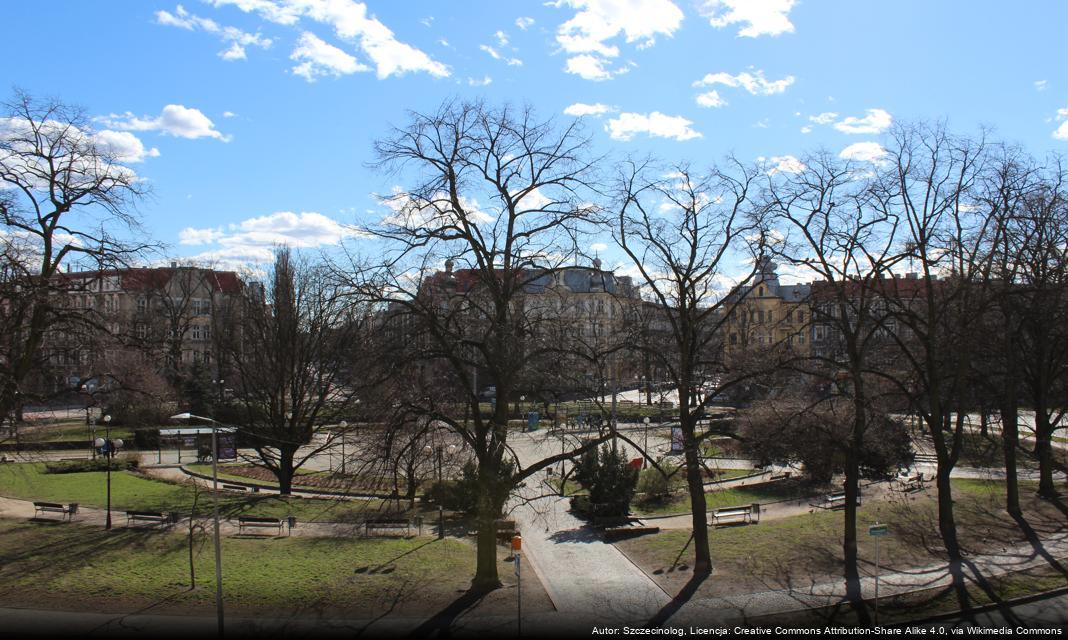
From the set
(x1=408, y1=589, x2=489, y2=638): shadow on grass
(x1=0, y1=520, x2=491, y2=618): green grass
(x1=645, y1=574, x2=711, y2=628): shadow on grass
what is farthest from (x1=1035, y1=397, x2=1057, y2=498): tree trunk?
(x1=408, y1=589, x2=489, y2=638): shadow on grass

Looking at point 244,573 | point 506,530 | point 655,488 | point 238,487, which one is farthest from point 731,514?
point 238,487

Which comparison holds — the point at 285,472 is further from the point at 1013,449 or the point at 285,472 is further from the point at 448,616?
the point at 1013,449

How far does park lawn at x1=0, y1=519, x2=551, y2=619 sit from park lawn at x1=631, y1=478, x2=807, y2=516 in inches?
331

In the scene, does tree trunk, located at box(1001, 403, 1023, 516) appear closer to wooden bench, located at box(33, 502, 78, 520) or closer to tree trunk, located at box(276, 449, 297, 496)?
tree trunk, located at box(276, 449, 297, 496)

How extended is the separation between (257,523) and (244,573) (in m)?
5.28

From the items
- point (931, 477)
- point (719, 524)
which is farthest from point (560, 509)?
point (931, 477)

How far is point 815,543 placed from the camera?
918 inches

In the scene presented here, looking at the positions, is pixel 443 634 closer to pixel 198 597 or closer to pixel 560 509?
pixel 198 597

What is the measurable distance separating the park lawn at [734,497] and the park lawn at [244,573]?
841cm

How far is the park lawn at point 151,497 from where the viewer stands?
93.7 feet

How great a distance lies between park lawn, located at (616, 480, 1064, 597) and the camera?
2047cm

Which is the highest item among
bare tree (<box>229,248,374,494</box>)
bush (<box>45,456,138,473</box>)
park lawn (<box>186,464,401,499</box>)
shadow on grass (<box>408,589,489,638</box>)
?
bare tree (<box>229,248,374,494</box>)

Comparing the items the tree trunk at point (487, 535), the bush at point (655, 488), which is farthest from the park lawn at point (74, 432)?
the tree trunk at point (487, 535)

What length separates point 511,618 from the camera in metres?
17.6
